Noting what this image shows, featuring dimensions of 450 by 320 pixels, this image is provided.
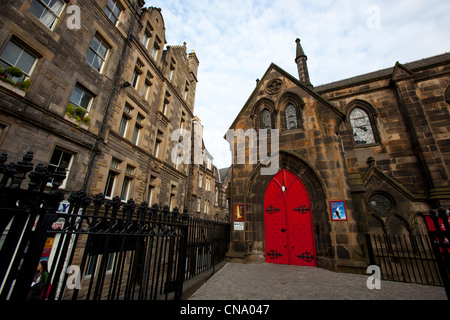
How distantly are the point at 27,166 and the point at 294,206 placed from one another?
7994 millimetres

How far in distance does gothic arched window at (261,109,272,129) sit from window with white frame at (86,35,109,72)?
30.4 feet

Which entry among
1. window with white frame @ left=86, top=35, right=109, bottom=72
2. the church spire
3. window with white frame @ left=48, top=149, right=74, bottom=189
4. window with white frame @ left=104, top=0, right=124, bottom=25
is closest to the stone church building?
the church spire

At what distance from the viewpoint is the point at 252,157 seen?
8.89 meters

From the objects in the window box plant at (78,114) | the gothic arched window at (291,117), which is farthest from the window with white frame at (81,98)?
the gothic arched window at (291,117)

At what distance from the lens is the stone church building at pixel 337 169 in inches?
278

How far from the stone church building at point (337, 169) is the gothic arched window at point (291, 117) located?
0.05 m

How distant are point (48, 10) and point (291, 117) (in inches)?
457

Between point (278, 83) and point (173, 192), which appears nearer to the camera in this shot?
point (278, 83)

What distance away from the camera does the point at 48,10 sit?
776 centimetres

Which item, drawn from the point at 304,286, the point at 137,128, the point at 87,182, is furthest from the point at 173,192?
the point at 304,286

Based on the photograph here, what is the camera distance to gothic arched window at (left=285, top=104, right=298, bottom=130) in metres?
9.03

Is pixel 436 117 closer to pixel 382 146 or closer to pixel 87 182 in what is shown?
pixel 382 146

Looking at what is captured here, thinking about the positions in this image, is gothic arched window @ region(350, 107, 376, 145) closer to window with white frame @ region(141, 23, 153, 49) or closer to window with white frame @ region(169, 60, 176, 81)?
window with white frame @ region(169, 60, 176, 81)

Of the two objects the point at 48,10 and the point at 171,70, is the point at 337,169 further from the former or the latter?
the point at 171,70
